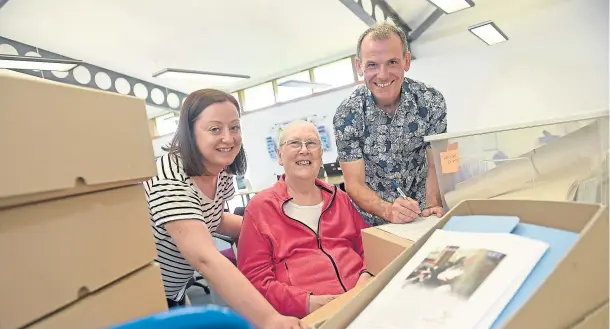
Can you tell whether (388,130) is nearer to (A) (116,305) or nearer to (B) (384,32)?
(B) (384,32)

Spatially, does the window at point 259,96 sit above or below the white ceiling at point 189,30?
below

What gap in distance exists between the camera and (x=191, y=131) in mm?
1179

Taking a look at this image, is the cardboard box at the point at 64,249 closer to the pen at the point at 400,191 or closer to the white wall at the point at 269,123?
the pen at the point at 400,191

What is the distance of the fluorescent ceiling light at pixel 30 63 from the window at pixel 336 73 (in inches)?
162

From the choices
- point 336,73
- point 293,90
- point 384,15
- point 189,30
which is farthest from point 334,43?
point 189,30

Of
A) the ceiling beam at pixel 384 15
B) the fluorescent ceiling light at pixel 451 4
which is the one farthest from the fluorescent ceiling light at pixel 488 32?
the ceiling beam at pixel 384 15

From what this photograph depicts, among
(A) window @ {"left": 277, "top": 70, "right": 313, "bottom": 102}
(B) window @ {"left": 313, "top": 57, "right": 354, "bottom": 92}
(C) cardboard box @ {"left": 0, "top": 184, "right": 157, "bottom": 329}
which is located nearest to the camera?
(C) cardboard box @ {"left": 0, "top": 184, "right": 157, "bottom": 329}

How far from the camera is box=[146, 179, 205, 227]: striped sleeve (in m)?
0.99

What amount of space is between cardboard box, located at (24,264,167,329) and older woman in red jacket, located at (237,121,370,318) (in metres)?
0.52

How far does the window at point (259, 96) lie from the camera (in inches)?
306

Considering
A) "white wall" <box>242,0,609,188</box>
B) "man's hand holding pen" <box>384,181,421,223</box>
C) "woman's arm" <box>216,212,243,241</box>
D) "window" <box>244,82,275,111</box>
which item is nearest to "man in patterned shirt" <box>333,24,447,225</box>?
"man's hand holding pen" <box>384,181,421,223</box>

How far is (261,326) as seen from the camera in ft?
2.80

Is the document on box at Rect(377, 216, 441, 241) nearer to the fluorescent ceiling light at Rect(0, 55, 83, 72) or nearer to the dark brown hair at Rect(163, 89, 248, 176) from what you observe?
the dark brown hair at Rect(163, 89, 248, 176)

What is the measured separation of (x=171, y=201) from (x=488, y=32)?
4298 mm
